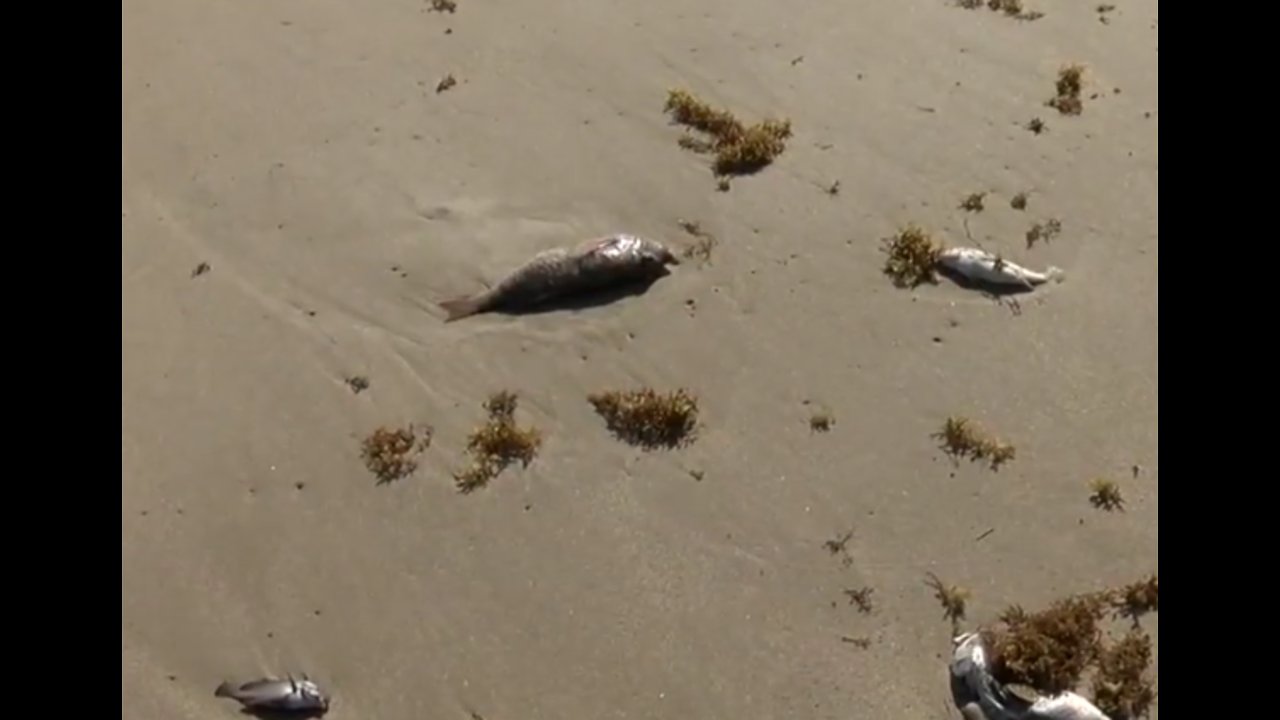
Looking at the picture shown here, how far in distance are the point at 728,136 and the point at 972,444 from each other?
322cm

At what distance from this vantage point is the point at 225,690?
6.49 m

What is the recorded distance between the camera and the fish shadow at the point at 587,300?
830 centimetres

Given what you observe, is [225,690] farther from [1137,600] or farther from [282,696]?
[1137,600]

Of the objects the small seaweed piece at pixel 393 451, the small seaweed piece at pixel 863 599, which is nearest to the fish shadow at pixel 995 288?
the small seaweed piece at pixel 863 599

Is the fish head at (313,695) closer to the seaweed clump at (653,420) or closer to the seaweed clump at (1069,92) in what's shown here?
the seaweed clump at (653,420)

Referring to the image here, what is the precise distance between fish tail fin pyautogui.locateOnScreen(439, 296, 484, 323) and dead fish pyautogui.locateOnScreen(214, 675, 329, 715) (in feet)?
8.88

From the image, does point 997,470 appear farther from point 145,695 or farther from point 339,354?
point 145,695

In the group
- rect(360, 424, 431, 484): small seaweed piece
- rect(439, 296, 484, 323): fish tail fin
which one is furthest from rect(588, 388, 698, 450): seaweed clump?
rect(439, 296, 484, 323): fish tail fin

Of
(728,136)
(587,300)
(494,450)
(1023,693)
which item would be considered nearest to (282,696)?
(494,450)

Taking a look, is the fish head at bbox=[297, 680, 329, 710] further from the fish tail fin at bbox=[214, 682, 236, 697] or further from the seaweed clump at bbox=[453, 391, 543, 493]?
the seaweed clump at bbox=[453, 391, 543, 493]

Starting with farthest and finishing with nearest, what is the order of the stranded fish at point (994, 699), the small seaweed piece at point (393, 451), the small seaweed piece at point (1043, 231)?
the small seaweed piece at point (1043, 231) < the small seaweed piece at point (393, 451) < the stranded fish at point (994, 699)

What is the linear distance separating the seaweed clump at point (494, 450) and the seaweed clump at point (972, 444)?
2.36 meters

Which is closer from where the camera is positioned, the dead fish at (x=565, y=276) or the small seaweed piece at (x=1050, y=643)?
the small seaweed piece at (x=1050, y=643)

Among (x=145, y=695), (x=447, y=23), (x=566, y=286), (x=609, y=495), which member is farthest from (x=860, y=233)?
(x=145, y=695)
